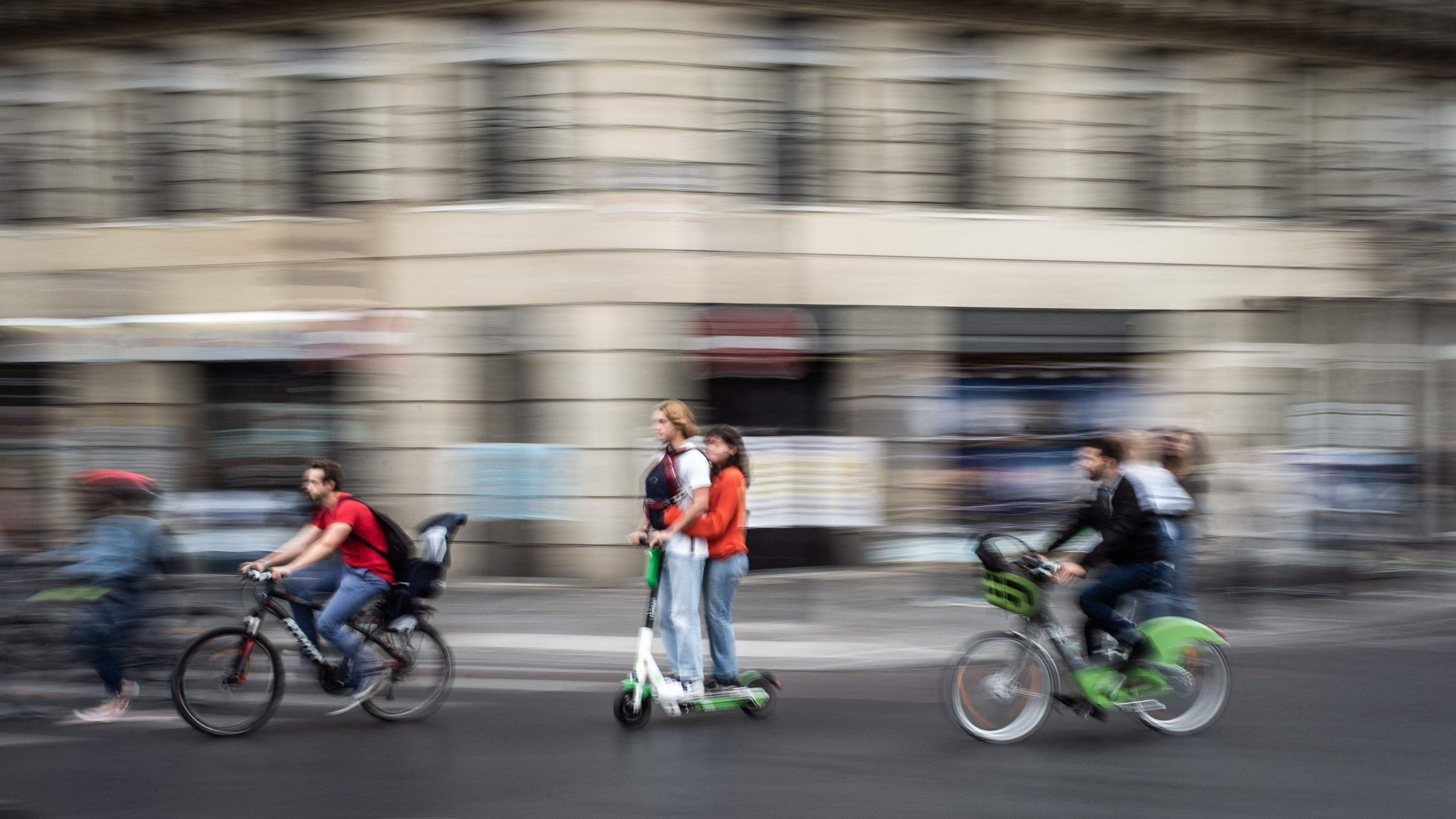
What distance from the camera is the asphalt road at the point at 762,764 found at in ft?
18.1

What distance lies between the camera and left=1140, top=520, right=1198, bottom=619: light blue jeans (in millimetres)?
6992

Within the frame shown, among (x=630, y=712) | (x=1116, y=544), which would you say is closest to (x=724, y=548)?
(x=630, y=712)

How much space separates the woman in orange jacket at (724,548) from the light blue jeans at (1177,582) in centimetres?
215

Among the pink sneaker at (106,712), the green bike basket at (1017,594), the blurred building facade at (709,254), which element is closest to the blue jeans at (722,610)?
the green bike basket at (1017,594)

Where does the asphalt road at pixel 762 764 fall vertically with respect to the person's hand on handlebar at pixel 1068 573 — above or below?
below

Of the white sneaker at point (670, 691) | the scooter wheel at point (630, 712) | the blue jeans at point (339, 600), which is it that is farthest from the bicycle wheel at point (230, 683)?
the white sneaker at point (670, 691)

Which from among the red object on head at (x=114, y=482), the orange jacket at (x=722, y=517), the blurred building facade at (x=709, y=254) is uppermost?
the blurred building facade at (x=709, y=254)

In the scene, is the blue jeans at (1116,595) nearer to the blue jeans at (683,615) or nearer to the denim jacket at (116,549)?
the blue jeans at (683,615)

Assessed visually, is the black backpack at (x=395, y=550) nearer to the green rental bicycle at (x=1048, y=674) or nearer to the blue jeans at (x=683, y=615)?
the blue jeans at (x=683, y=615)

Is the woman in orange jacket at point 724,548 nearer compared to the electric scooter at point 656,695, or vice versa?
the electric scooter at point 656,695

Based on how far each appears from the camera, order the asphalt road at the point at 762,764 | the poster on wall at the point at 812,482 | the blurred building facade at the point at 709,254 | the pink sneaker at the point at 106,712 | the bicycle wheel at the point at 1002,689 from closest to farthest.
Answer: the asphalt road at the point at 762,764
the bicycle wheel at the point at 1002,689
the pink sneaker at the point at 106,712
the blurred building facade at the point at 709,254
the poster on wall at the point at 812,482

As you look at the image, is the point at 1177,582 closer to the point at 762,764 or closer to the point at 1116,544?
the point at 1116,544

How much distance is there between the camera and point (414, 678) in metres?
7.30

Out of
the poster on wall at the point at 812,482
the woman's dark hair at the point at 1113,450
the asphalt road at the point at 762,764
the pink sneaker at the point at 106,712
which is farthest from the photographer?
the poster on wall at the point at 812,482
